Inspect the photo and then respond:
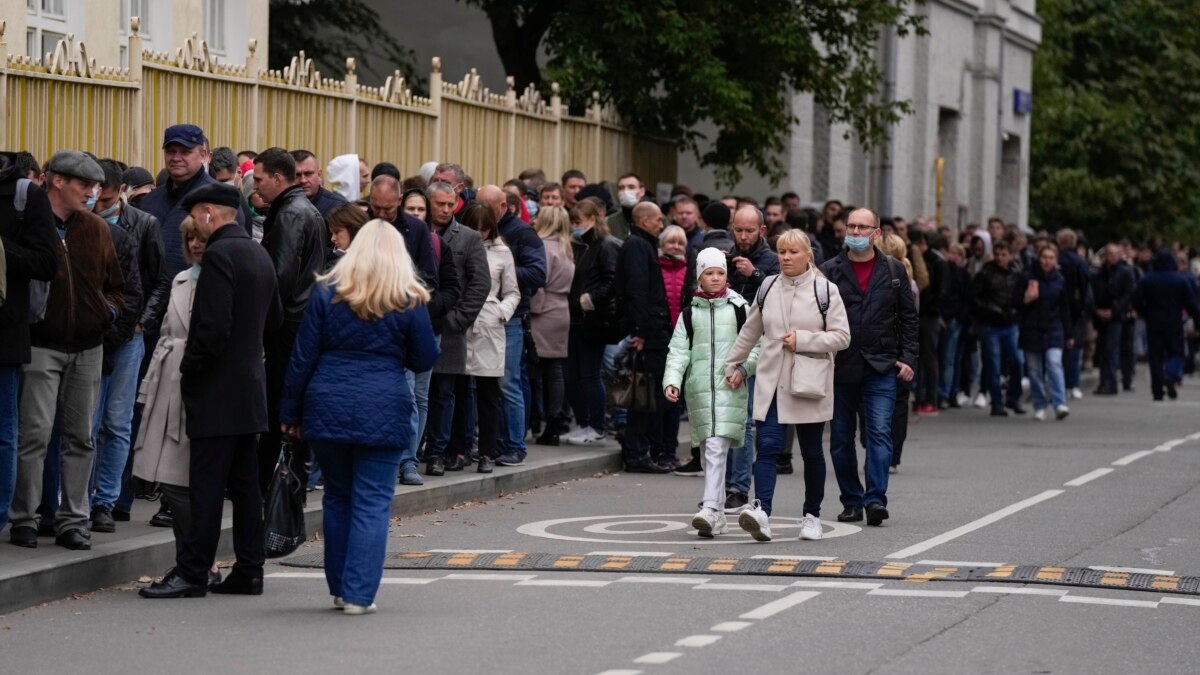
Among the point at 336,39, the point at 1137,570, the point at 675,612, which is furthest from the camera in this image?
the point at 336,39

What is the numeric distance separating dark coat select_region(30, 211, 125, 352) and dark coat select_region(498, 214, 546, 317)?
5.13 metres

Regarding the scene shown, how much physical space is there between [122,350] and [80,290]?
32.0 inches

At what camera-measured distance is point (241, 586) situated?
9.77m

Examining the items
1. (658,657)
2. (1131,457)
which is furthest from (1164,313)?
(658,657)

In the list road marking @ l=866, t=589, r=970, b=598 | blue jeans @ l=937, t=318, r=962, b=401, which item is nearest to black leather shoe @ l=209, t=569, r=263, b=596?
road marking @ l=866, t=589, r=970, b=598

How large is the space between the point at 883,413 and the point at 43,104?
545 cm

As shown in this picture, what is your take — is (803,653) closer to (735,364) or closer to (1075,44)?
(735,364)

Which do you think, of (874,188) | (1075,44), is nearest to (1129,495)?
(874,188)

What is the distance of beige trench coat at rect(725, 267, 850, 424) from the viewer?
12.0m

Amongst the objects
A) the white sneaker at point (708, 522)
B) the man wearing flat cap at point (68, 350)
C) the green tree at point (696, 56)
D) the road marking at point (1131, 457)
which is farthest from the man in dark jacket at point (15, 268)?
the green tree at point (696, 56)

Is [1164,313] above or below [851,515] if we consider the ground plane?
above

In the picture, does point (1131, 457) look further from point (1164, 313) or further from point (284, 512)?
point (284, 512)

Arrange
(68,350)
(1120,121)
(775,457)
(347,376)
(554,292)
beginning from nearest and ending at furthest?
(347,376), (68,350), (775,457), (554,292), (1120,121)

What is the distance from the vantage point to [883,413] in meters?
12.7
